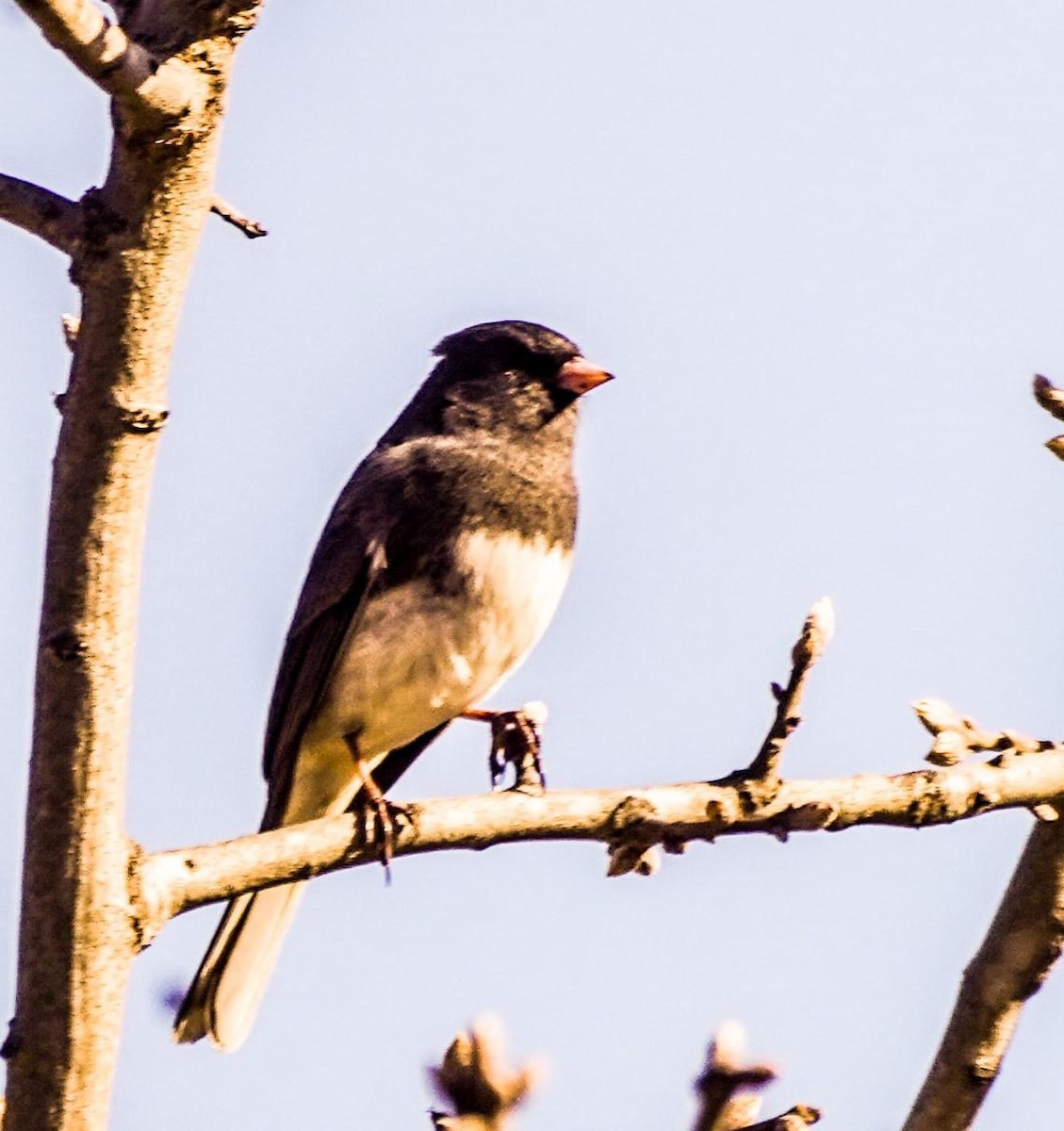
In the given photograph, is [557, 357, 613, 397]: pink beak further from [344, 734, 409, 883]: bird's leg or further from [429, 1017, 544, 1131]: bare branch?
[429, 1017, 544, 1131]: bare branch

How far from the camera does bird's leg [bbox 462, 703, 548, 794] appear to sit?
2.80 meters

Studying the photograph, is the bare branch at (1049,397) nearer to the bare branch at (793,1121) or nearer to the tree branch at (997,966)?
the tree branch at (997,966)

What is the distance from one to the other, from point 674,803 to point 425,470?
1.50m

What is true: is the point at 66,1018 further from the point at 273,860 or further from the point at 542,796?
the point at 542,796

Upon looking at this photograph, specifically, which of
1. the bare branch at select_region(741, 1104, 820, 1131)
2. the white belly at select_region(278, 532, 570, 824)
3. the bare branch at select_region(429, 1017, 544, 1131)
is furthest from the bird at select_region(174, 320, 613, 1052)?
the bare branch at select_region(429, 1017, 544, 1131)

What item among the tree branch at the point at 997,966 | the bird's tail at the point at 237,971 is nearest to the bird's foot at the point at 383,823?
the bird's tail at the point at 237,971

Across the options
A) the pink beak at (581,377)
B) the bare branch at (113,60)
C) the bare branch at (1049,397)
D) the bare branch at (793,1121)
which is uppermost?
the pink beak at (581,377)

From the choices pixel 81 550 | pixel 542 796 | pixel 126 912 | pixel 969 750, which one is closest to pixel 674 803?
pixel 542 796

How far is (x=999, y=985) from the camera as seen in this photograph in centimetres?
230

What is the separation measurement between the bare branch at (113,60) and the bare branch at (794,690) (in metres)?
1.04

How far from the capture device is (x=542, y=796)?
2.67 meters

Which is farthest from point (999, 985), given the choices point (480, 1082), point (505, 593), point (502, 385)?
point (502, 385)

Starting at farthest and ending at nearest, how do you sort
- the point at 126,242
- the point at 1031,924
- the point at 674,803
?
the point at 674,803 < the point at 1031,924 < the point at 126,242

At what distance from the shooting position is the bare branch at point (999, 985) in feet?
7.01
